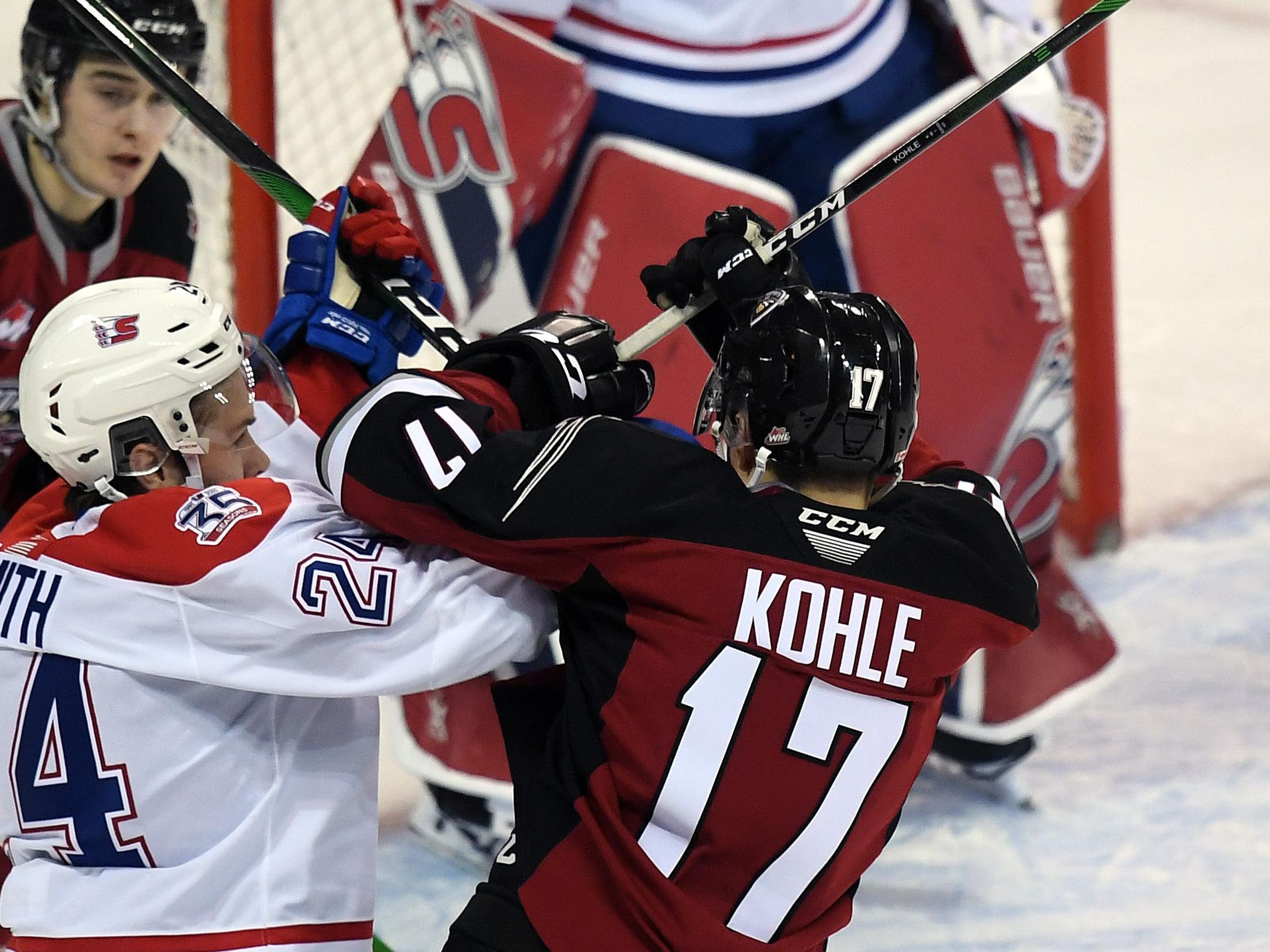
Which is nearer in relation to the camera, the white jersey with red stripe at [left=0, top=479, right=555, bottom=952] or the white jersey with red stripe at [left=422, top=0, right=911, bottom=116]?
the white jersey with red stripe at [left=0, top=479, right=555, bottom=952]

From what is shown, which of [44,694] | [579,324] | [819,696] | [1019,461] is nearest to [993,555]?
[819,696]

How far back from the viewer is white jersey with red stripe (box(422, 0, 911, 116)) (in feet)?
7.89

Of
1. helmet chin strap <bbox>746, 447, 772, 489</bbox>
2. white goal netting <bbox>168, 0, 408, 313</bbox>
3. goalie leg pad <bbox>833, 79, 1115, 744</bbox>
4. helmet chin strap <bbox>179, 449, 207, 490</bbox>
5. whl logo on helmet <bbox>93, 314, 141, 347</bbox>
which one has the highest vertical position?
whl logo on helmet <bbox>93, 314, 141, 347</bbox>

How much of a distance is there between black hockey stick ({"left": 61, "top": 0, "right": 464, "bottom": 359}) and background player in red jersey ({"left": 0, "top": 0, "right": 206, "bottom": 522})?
0.41m

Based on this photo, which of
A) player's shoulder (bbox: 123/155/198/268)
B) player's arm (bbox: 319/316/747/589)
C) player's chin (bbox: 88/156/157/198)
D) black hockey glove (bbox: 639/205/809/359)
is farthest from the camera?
player's shoulder (bbox: 123/155/198/268)

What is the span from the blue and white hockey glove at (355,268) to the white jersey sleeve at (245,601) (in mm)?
310

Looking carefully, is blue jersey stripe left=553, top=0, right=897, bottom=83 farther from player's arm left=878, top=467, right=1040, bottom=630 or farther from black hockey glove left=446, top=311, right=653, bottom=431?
player's arm left=878, top=467, right=1040, bottom=630

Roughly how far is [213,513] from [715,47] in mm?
1413

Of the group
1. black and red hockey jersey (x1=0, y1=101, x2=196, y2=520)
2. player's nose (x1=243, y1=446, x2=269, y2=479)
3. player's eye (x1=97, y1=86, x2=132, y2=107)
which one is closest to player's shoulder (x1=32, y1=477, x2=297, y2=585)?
player's nose (x1=243, y1=446, x2=269, y2=479)

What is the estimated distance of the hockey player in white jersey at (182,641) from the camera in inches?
49.9

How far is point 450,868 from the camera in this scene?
2570mm

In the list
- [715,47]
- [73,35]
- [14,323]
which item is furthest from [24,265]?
[715,47]

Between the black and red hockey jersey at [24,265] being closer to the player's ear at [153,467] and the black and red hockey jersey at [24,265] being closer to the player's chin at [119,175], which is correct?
the player's chin at [119,175]

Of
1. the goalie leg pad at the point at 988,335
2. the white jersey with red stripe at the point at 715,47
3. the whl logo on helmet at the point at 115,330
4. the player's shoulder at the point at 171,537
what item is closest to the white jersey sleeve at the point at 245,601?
the player's shoulder at the point at 171,537
